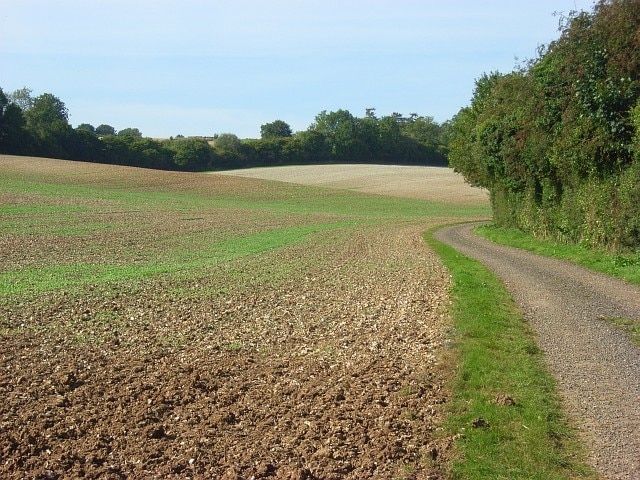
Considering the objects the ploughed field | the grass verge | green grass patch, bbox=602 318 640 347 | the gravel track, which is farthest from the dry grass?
the grass verge

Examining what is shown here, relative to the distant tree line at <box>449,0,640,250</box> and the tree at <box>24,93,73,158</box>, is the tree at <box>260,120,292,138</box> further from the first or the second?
the distant tree line at <box>449,0,640,250</box>

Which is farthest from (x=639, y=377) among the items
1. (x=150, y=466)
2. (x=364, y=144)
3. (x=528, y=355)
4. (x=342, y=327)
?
(x=364, y=144)

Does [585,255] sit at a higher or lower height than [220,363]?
lower

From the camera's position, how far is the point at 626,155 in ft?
75.2

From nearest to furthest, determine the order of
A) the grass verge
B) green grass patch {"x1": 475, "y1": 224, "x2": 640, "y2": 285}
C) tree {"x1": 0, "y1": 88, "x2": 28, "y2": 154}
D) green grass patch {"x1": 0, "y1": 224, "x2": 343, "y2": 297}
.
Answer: the grass verge
green grass patch {"x1": 0, "y1": 224, "x2": 343, "y2": 297}
green grass patch {"x1": 475, "y1": 224, "x2": 640, "y2": 285}
tree {"x1": 0, "y1": 88, "x2": 28, "y2": 154}

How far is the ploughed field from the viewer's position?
6840 millimetres

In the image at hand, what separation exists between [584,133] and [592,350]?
15.5 meters

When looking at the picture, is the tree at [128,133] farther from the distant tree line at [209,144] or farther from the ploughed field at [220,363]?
the ploughed field at [220,363]

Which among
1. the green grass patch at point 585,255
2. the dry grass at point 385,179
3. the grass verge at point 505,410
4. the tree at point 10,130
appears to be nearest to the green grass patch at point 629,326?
the grass verge at point 505,410

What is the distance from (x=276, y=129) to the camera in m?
178

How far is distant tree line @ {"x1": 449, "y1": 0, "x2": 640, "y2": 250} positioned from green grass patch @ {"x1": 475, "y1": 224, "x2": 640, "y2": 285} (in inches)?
19.0

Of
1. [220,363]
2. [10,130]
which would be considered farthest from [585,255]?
[10,130]

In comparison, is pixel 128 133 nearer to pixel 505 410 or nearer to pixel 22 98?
pixel 22 98

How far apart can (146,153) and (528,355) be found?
11362 centimetres
